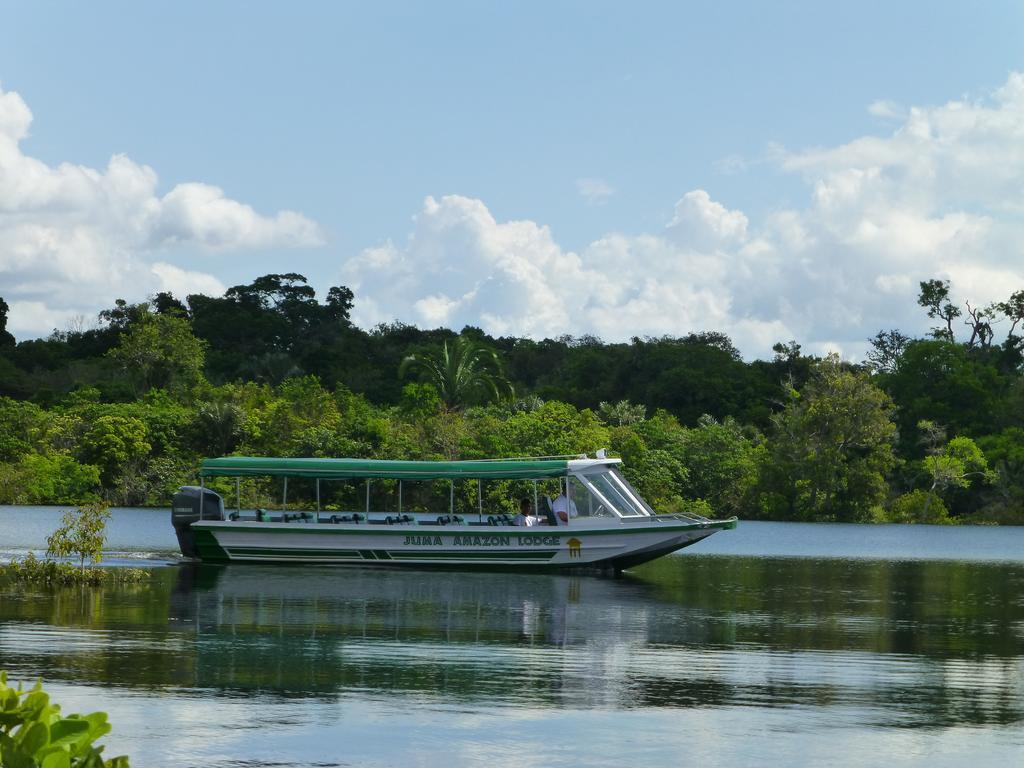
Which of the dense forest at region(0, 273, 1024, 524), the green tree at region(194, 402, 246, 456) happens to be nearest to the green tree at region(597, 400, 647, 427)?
the dense forest at region(0, 273, 1024, 524)

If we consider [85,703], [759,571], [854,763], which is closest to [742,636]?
[854,763]

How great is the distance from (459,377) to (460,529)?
134 ft

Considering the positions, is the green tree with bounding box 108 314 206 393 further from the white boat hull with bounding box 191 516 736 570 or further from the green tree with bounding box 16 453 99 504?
the white boat hull with bounding box 191 516 736 570

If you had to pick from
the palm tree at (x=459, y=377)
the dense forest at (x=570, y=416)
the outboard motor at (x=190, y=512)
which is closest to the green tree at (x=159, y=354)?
the dense forest at (x=570, y=416)

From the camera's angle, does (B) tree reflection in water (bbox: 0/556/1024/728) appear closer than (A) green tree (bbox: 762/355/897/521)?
Yes

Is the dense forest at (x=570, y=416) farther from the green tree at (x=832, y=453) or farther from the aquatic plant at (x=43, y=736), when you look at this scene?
the aquatic plant at (x=43, y=736)

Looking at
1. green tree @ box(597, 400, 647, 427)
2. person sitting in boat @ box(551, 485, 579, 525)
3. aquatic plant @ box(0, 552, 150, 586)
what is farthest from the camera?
green tree @ box(597, 400, 647, 427)

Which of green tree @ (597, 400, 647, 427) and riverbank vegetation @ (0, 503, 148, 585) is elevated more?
green tree @ (597, 400, 647, 427)

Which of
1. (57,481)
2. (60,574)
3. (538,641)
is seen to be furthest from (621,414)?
(538,641)

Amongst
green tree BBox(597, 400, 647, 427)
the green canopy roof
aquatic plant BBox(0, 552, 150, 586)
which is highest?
green tree BBox(597, 400, 647, 427)

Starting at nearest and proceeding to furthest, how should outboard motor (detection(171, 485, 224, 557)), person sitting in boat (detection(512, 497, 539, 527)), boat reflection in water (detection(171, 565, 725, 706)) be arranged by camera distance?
1. boat reflection in water (detection(171, 565, 725, 706))
2. person sitting in boat (detection(512, 497, 539, 527))
3. outboard motor (detection(171, 485, 224, 557))

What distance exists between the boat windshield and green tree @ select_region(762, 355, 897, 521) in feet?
124

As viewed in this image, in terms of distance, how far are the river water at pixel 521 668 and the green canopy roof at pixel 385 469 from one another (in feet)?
7.22

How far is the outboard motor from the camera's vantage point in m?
32.3
